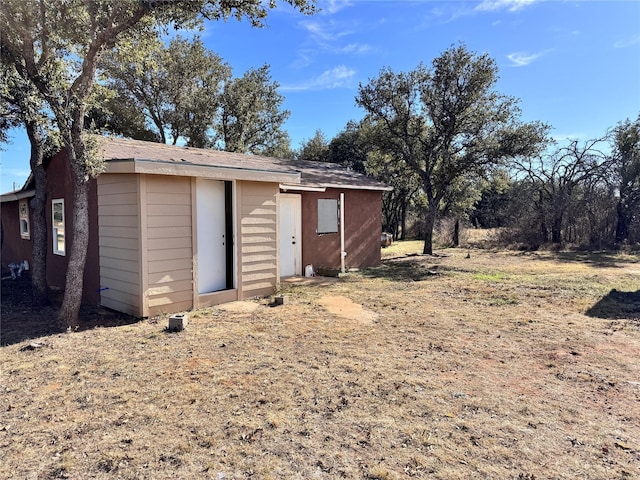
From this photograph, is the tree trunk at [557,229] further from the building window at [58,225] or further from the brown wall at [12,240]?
the brown wall at [12,240]

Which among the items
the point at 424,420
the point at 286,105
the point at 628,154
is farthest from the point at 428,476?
the point at 286,105

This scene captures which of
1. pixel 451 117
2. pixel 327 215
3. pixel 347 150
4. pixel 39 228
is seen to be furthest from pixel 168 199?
pixel 347 150

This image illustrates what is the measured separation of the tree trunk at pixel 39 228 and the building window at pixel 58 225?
79cm

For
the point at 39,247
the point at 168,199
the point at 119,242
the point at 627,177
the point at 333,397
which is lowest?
the point at 333,397

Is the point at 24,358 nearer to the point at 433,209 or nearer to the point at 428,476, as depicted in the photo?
the point at 428,476

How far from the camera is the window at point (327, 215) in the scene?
10.2 meters

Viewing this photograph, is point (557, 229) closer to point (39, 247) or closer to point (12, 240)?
point (39, 247)

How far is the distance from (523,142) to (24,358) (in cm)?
1544

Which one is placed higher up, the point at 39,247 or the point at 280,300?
the point at 39,247

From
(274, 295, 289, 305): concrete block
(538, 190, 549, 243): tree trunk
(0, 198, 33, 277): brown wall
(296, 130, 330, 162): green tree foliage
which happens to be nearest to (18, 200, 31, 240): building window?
(0, 198, 33, 277): brown wall

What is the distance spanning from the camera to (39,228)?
269 inches

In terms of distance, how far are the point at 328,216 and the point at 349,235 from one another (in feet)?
3.53

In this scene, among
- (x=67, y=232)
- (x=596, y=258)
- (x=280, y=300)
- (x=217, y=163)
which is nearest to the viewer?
(x=280, y=300)

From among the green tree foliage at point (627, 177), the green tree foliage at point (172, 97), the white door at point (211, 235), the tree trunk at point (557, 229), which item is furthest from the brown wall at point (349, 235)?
the green tree foliage at point (627, 177)
